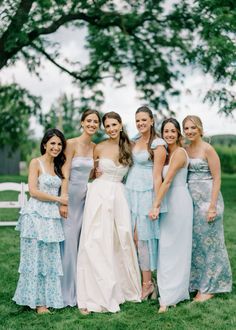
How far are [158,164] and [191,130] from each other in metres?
0.59

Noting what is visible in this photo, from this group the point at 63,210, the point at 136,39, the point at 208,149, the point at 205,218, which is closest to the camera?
the point at 63,210

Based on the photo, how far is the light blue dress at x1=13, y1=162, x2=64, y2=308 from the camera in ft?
19.1

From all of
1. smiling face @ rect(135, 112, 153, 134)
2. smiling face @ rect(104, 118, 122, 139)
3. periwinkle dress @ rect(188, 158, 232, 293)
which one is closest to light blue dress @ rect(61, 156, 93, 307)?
smiling face @ rect(104, 118, 122, 139)

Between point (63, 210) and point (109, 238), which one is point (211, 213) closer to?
point (109, 238)

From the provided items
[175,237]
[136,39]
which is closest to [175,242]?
[175,237]

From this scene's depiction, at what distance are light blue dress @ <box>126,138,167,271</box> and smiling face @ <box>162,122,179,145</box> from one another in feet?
0.88

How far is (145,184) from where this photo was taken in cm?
614

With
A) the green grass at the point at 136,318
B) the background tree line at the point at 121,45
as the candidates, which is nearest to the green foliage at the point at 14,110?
the background tree line at the point at 121,45

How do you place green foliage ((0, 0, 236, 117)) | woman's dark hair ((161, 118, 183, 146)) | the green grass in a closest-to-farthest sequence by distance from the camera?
the green grass
woman's dark hair ((161, 118, 183, 146))
green foliage ((0, 0, 236, 117))

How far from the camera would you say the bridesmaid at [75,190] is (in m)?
6.10

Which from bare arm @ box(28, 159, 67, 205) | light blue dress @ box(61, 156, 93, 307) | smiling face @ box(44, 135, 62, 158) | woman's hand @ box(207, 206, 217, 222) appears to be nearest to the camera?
bare arm @ box(28, 159, 67, 205)

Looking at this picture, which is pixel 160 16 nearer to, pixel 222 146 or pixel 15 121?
pixel 15 121

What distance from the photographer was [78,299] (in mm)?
6031

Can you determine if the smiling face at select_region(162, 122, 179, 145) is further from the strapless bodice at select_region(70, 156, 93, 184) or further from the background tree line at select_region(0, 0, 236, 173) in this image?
the background tree line at select_region(0, 0, 236, 173)
